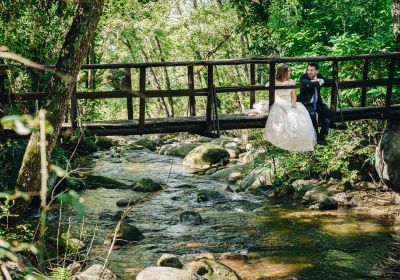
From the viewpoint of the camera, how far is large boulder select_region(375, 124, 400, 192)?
10758 millimetres

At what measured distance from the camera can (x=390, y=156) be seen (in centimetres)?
1085

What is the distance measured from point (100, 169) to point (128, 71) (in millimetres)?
11045

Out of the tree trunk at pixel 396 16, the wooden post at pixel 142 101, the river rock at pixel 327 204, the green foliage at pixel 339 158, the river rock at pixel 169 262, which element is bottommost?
the river rock at pixel 327 204

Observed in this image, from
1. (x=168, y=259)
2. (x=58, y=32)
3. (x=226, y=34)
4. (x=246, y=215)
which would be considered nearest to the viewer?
(x=168, y=259)

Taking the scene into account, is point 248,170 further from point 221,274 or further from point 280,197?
point 221,274

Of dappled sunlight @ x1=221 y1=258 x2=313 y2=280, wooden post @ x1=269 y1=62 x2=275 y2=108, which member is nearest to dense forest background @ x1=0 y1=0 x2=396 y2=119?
wooden post @ x1=269 y1=62 x2=275 y2=108

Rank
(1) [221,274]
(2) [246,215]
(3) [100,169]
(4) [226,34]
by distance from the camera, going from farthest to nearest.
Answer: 1. (4) [226,34]
2. (3) [100,169]
3. (2) [246,215]
4. (1) [221,274]

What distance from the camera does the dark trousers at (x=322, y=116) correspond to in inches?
355

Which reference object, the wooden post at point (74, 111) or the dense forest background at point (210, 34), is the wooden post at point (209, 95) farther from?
the wooden post at point (74, 111)

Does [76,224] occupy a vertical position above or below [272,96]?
below

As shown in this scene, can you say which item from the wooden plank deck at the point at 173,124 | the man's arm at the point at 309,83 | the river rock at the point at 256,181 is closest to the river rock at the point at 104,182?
the river rock at the point at 256,181

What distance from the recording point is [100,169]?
19.2 metres

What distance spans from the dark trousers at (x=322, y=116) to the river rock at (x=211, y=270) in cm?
311

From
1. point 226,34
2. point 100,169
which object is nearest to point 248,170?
point 100,169
